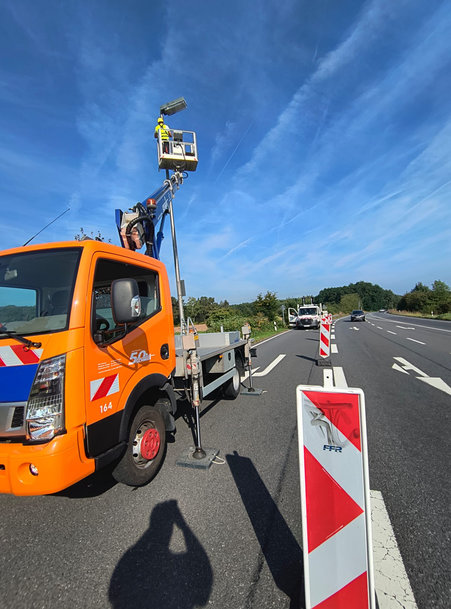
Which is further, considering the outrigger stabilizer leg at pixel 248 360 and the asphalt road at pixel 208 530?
the outrigger stabilizer leg at pixel 248 360

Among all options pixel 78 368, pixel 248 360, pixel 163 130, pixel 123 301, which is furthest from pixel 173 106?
pixel 78 368

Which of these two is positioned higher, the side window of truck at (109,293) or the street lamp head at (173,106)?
the street lamp head at (173,106)

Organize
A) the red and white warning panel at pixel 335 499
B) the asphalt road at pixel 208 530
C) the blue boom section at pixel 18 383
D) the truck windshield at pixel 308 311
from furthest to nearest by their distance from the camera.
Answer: the truck windshield at pixel 308 311 → the blue boom section at pixel 18 383 → the asphalt road at pixel 208 530 → the red and white warning panel at pixel 335 499

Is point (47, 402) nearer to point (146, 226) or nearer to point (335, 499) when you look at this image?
point (335, 499)

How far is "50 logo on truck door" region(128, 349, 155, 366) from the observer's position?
2796 mm

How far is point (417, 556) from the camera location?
1.99 m

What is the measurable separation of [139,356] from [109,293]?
719 millimetres

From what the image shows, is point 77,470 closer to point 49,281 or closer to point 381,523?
point 49,281

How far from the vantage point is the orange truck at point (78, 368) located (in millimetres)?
2018

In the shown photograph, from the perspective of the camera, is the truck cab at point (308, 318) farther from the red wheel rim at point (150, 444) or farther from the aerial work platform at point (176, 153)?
the red wheel rim at point (150, 444)

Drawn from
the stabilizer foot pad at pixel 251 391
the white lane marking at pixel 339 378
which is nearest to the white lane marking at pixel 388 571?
the stabilizer foot pad at pixel 251 391

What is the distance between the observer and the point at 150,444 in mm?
3006

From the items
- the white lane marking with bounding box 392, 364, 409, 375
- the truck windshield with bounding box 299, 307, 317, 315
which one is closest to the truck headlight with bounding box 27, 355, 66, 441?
the white lane marking with bounding box 392, 364, 409, 375

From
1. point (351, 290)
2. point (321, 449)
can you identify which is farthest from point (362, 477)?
point (351, 290)
